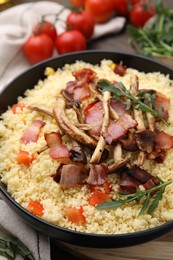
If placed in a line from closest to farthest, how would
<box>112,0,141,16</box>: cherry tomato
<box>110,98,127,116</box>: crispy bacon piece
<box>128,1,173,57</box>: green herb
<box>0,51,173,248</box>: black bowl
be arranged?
<box>0,51,173,248</box>: black bowl, <box>110,98,127,116</box>: crispy bacon piece, <box>128,1,173,57</box>: green herb, <box>112,0,141,16</box>: cherry tomato

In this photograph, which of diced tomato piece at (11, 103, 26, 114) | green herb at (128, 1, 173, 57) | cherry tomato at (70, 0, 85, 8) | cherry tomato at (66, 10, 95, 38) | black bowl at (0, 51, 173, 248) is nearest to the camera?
black bowl at (0, 51, 173, 248)

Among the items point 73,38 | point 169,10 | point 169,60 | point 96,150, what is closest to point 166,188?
point 96,150

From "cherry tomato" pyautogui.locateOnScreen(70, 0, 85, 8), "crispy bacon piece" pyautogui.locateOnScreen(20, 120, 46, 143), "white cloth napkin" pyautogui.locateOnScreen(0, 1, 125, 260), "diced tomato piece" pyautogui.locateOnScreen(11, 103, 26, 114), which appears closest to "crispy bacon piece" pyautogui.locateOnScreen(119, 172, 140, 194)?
"crispy bacon piece" pyautogui.locateOnScreen(20, 120, 46, 143)

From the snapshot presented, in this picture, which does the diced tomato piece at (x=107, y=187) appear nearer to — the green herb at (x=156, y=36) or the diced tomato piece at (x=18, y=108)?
the diced tomato piece at (x=18, y=108)

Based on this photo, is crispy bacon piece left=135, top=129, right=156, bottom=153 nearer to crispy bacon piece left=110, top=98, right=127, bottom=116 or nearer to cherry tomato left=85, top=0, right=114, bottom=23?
crispy bacon piece left=110, top=98, right=127, bottom=116

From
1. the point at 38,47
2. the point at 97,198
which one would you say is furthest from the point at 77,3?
the point at 97,198

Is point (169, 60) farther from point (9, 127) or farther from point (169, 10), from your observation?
point (9, 127)

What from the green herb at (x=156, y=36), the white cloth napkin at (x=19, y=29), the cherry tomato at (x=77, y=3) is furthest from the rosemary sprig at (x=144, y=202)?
the cherry tomato at (x=77, y=3)
